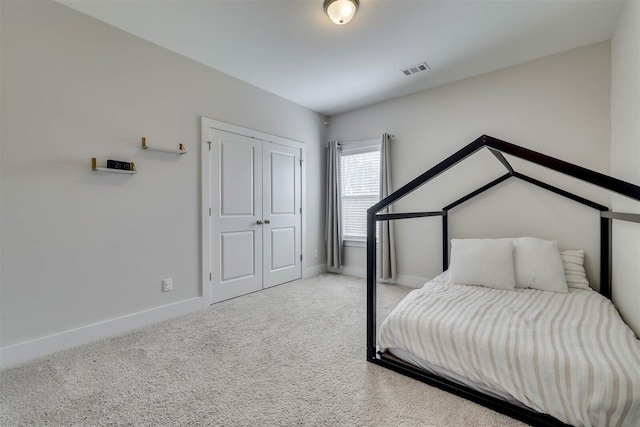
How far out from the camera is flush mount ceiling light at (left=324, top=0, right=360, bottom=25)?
203cm

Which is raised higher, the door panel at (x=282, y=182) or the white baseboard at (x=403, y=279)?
the door panel at (x=282, y=182)

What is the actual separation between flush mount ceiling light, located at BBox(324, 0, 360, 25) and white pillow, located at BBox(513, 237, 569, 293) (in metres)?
2.42

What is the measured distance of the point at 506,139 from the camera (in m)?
3.08

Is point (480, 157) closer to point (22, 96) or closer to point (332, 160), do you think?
point (332, 160)

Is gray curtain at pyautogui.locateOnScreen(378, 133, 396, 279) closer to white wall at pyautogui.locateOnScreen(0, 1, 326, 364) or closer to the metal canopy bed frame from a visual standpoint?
the metal canopy bed frame

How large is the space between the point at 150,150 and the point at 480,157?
11.5ft

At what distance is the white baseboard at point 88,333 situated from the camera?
1.94m

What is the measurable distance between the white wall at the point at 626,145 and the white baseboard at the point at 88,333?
3518mm

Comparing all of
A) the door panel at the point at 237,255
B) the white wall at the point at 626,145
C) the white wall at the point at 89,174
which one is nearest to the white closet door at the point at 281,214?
the door panel at the point at 237,255

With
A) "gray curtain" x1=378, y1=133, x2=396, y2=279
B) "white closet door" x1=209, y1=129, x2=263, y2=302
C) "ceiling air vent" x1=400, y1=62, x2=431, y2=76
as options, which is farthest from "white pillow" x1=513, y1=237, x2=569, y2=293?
"white closet door" x1=209, y1=129, x2=263, y2=302

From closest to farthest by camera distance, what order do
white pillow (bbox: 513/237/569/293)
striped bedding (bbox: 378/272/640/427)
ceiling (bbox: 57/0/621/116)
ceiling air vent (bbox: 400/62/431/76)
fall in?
striped bedding (bbox: 378/272/640/427) < ceiling (bbox: 57/0/621/116) < white pillow (bbox: 513/237/569/293) < ceiling air vent (bbox: 400/62/431/76)

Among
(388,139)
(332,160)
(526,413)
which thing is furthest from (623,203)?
(332,160)

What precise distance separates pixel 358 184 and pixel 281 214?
128 cm

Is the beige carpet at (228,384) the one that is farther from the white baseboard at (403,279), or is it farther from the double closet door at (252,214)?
the white baseboard at (403,279)
